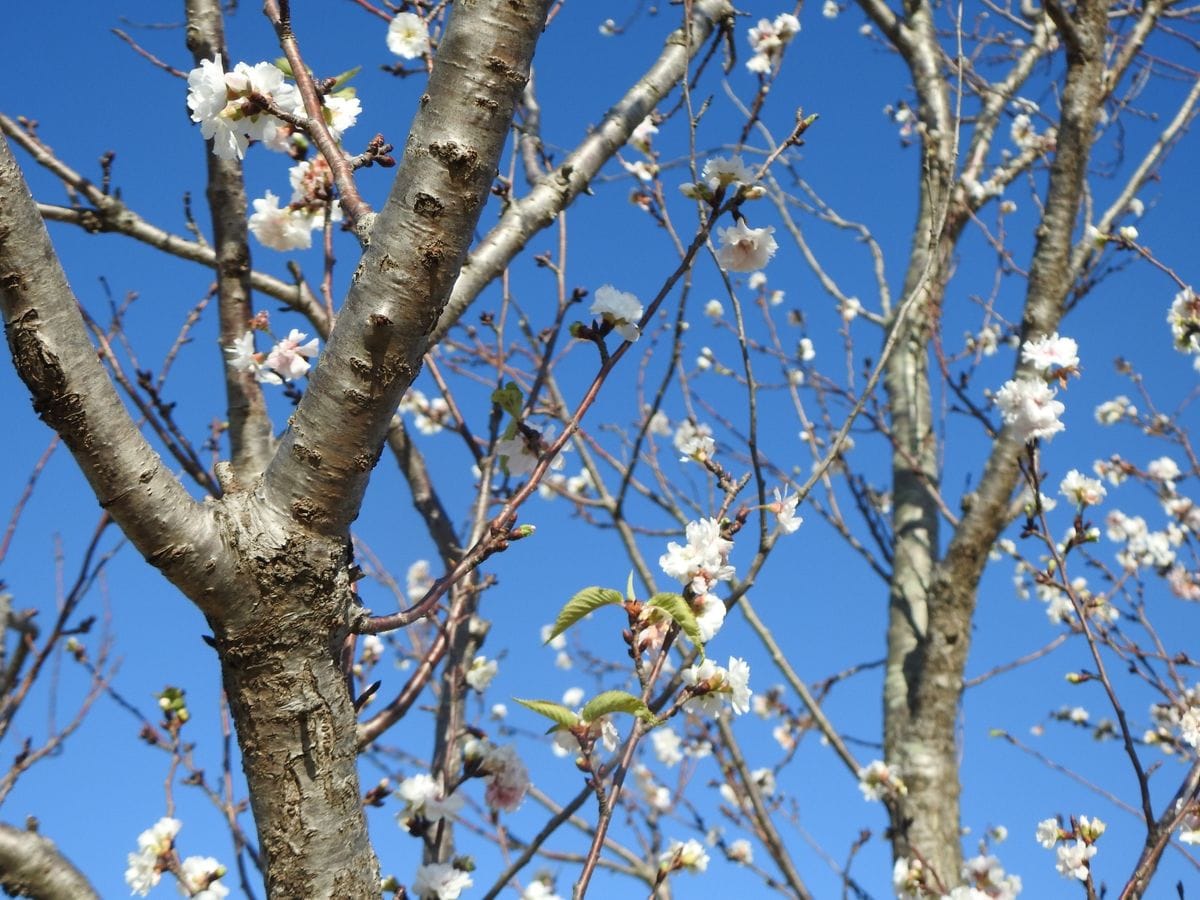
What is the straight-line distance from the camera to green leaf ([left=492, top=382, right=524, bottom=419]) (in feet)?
4.55

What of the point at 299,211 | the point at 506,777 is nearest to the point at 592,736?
the point at 506,777

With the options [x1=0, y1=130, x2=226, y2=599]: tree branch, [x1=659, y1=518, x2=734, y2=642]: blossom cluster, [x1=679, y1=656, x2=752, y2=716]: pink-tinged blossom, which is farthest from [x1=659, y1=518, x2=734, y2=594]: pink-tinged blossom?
[x1=0, y1=130, x2=226, y2=599]: tree branch

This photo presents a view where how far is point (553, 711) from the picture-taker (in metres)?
1.19

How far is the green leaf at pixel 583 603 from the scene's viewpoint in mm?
1247

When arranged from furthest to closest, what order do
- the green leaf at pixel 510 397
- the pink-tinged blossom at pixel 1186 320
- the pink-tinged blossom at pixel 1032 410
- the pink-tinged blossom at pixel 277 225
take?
the pink-tinged blossom at pixel 1186 320 < the pink-tinged blossom at pixel 1032 410 < the pink-tinged blossom at pixel 277 225 < the green leaf at pixel 510 397

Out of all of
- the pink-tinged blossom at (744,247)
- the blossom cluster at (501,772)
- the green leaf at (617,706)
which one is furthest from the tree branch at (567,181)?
the blossom cluster at (501,772)

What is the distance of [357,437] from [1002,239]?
3.60 metres

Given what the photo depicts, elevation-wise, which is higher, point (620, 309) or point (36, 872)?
point (620, 309)

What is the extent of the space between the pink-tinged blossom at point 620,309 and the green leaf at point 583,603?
356 mm

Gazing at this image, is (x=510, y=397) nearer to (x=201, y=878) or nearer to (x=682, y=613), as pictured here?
(x=682, y=613)

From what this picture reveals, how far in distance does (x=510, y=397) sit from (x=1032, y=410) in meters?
1.37

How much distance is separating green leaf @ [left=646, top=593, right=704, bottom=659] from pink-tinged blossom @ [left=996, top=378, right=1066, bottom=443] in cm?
124

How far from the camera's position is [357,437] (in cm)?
96

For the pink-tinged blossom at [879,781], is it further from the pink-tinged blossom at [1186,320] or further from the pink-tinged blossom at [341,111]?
the pink-tinged blossom at [341,111]
